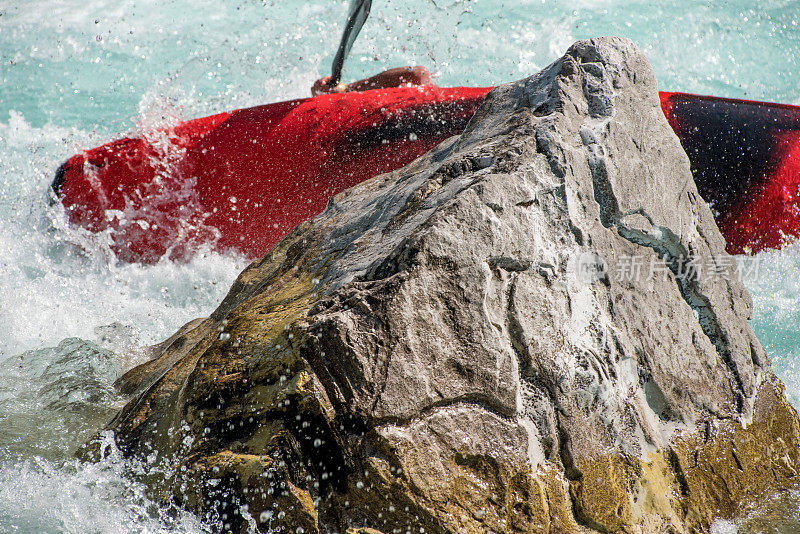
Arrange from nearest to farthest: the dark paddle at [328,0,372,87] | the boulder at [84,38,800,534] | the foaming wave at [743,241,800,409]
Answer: the boulder at [84,38,800,534], the foaming wave at [743,241,800,409], the dark paddle at [328,0,372,87]

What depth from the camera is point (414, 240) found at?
1.06 metres

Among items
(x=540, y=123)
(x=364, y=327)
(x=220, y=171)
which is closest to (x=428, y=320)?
(x=364, y=327)

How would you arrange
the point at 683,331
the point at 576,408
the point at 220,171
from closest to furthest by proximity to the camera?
the point at 576,408
the point at 683,331
the point at 220,171

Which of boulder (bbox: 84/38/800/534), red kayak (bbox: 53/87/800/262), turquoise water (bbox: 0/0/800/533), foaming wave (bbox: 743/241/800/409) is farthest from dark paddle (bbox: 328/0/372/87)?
foaming wave (bbox: 743/241/800/409)

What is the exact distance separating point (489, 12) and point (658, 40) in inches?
61.5

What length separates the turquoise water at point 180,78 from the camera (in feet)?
7.55

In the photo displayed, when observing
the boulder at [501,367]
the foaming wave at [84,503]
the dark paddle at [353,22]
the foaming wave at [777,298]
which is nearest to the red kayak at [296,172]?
the foaming wave at [777,298]

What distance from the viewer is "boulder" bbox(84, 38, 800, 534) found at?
0.99 m

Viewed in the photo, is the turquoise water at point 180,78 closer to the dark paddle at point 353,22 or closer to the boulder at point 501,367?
the boulder at point 501,367

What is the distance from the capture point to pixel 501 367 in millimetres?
1058

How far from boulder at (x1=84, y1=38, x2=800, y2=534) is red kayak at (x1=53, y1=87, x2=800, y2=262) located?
103 cm

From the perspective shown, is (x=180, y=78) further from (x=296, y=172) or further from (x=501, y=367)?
(x=501, y=367)

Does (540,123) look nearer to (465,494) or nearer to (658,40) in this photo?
(465,494)

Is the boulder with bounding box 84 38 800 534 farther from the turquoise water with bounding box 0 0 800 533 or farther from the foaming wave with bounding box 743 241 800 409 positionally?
the foaming wave with bounding box 743 241 800 409
